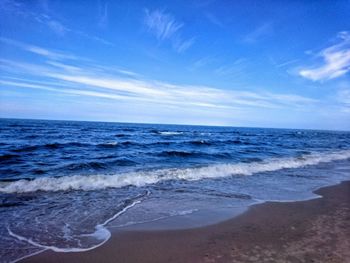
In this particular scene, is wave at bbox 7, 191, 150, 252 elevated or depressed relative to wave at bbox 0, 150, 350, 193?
elevated

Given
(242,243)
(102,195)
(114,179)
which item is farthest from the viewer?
(114,179)

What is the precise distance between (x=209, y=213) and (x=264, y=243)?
1.87 meters

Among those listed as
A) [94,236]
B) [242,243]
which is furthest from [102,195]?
[242,243]

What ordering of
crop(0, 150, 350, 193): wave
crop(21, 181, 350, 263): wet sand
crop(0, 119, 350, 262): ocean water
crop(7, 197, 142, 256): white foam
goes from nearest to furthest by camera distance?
crop(21, 181, 350, 263): wet sand → crop(7, 197, 142, 256): white foam → crop(0, 119, 350, 262): ocean water → crop(0, 150, 350, 193): wave

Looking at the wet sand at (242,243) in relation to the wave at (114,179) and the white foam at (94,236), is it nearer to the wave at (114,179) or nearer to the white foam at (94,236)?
the white foam at (94,236)

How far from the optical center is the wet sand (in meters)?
3.53

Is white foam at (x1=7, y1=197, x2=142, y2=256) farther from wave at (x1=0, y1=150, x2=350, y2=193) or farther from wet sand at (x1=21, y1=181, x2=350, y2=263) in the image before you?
wave at (x1=0, y1=150, x2=350, y2=193)

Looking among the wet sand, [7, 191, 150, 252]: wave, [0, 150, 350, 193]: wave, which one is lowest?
[0, 150, 350, 193]: wave

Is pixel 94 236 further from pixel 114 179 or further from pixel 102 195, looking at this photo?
pixel 114 179

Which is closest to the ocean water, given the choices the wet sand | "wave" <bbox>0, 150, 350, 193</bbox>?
"wave" <bbox>0, 150, 350, 193</bbox>

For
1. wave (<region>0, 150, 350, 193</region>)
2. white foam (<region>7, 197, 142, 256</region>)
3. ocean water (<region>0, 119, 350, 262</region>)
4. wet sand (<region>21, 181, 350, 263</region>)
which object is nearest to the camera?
wet sand (<region>21, 181, 350, 263</region>)

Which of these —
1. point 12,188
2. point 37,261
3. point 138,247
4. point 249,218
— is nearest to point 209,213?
point 249,218

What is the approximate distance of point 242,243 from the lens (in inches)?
158

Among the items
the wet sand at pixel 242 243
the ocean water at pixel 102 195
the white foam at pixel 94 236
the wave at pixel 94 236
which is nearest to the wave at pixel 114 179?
the ocean water at pixel 102 195
